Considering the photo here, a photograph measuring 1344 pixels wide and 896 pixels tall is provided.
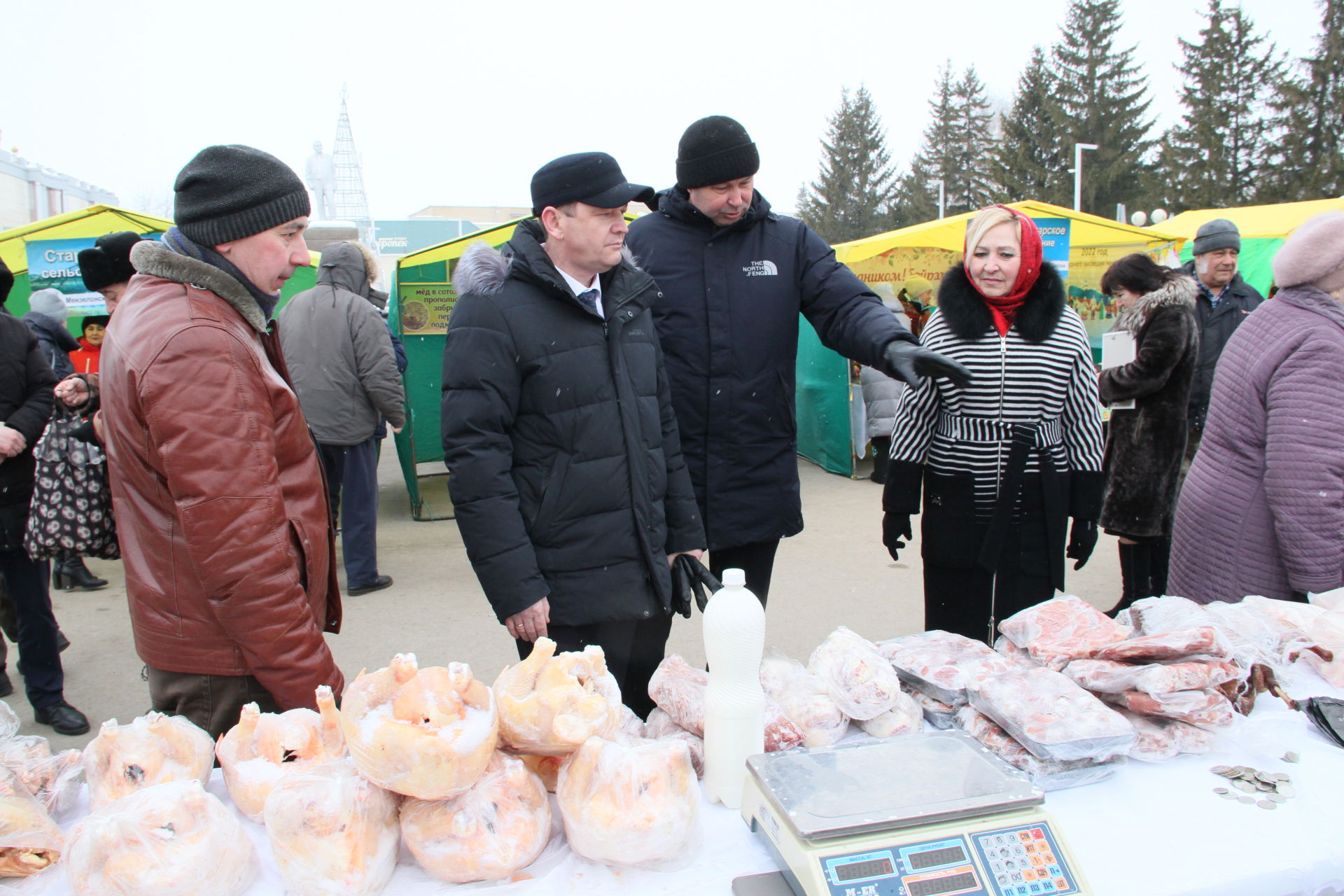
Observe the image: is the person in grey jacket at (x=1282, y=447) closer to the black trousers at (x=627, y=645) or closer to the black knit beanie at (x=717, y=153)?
the black knit beanie at (x=717, y=153)

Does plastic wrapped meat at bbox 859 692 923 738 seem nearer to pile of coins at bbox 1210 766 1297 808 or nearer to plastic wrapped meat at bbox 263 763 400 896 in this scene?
pile of coins at bbox 1210 766 1297 808

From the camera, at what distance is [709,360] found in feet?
8.29

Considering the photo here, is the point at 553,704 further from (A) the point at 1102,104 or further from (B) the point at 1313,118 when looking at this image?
(A) the point at 1102,104

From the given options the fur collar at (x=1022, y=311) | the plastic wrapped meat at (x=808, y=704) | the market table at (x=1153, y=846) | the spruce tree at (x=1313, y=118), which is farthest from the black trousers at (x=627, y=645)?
the spruce tree at (x=1313, y=118)

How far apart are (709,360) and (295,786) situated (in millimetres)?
1671

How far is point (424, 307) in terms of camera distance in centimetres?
751

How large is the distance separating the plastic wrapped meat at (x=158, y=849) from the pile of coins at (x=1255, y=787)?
165 centimetres

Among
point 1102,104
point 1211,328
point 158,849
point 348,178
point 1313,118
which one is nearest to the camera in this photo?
point 158,849

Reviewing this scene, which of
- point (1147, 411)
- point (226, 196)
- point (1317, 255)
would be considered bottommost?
point (1147, 411)

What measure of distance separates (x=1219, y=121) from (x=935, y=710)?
35811 mm

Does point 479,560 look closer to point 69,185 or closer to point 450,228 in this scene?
point 69,185

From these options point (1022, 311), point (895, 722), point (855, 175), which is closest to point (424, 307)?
point (1022, 311)

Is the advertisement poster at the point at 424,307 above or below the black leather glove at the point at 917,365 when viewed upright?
above

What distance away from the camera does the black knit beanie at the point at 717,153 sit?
2.40 metres
